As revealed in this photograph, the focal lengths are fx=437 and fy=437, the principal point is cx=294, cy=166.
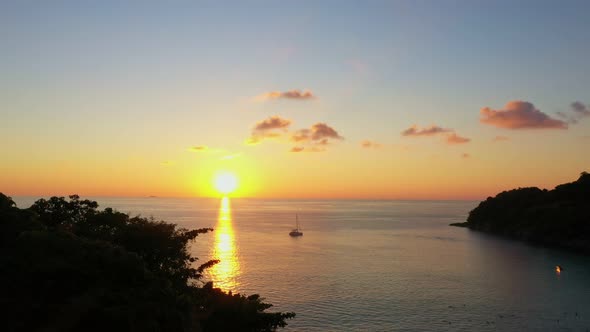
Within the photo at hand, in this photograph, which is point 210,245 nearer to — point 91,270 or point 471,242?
point 471,242

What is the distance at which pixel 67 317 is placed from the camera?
21.5 meters

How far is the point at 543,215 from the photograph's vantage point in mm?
148875

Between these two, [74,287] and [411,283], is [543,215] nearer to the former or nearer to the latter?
[411,283]

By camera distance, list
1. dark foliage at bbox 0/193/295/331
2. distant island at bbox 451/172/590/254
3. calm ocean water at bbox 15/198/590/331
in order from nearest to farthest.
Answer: dark foliage at bbox 0/193/295/331 → calm ocean water at bbox 15/198/590/331 → distant island at bbox 451/172/590/254

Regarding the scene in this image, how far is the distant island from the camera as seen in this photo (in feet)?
431

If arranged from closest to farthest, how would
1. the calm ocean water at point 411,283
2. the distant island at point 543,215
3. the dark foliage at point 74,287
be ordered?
the dark foliage at point 74,287 → the calm ocean water at point 411,283 → the distant island at point 543,215

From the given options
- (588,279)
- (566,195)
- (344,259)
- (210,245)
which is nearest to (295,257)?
(344,259)

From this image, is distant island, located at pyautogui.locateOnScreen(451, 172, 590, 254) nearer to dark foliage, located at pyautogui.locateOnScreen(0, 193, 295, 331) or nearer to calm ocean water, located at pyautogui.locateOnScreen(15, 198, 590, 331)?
calm ocean water, located at pyautogui.locateOnScreen(15, 198, 590, 331)

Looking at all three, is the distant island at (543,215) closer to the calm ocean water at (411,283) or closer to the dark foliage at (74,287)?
the calm ocean water at (411,283)

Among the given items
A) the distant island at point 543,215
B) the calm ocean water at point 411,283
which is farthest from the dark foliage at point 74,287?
the distant island at point 543,215

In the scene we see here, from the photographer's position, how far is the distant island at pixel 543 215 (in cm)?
13125

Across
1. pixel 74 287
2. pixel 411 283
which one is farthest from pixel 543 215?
A: pixel 74 287

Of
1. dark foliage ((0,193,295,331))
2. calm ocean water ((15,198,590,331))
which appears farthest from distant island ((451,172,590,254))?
dark foliage ((0,193,295,331))

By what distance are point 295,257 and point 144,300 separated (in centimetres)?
8896
